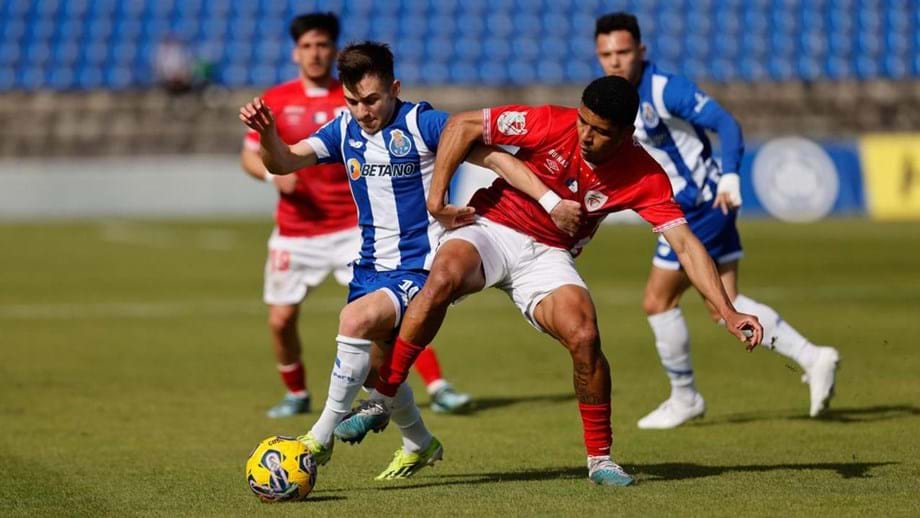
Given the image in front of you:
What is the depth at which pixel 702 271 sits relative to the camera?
6344mm

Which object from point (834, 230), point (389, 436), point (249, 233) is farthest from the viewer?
point (249, 233)

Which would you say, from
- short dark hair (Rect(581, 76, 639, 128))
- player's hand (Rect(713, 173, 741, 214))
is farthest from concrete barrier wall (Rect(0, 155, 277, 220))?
short dark hair (Rect(581, 76, 639, 128))

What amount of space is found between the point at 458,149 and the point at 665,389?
12.3 feet

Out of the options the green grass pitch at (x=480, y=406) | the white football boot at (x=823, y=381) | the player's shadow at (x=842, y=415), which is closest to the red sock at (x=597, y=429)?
the green grass pitch at (x=480, y=406)

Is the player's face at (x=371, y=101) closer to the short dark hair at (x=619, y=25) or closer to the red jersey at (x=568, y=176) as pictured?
the red jersey at (x=568, y=176)

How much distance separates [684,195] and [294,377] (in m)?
2.72

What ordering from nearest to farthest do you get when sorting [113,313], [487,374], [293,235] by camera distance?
[293,235], [487,374], [113,313]

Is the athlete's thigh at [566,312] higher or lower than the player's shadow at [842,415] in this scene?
higher

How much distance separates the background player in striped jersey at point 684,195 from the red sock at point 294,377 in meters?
2.21

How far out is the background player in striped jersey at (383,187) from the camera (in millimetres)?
6496

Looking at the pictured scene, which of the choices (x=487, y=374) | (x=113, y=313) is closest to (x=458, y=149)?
(x=487, y=374)

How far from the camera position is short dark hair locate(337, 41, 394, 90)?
6477 millimetres

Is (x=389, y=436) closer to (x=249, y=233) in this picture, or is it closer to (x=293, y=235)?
(x=293, y=235)

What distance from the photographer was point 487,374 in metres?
10.8
